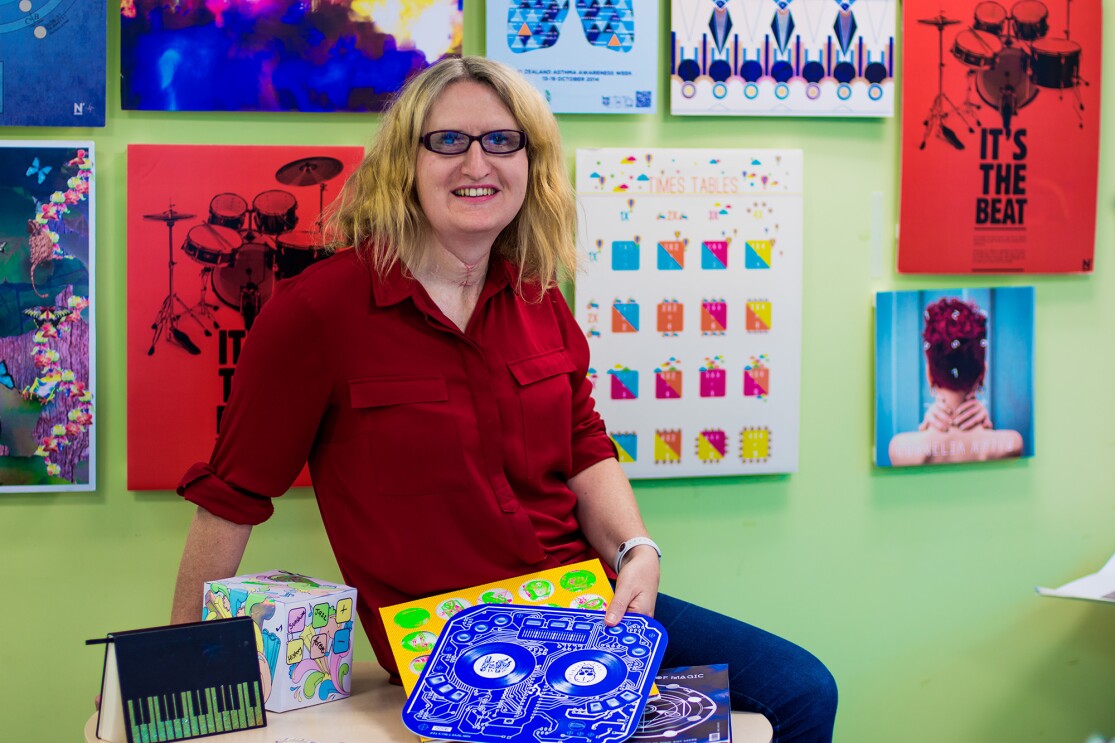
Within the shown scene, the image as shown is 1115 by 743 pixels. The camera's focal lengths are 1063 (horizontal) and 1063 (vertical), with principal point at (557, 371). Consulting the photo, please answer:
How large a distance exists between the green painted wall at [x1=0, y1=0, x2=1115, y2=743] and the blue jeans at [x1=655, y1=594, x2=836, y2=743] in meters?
0.34

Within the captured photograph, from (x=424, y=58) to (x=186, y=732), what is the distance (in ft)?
3.50

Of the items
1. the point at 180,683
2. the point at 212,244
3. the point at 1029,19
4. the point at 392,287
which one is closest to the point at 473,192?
the point at 392,287

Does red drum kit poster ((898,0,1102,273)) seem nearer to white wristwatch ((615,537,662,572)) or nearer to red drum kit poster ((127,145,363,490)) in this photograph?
white wristwatch ((615,537,662,572))

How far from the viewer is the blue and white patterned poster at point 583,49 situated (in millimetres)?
1739

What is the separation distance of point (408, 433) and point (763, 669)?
0.60m

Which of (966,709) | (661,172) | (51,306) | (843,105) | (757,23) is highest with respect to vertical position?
(757,23)

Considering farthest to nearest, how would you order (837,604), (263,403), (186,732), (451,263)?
1. (837,604)
2. (451,263)
3. (263,403)
4. (186,732)

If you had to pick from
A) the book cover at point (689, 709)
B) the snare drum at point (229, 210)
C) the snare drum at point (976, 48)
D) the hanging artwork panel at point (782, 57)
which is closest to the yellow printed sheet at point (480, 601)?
the book cover at point (689, 709)

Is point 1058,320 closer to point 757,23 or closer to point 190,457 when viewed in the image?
point 757,23

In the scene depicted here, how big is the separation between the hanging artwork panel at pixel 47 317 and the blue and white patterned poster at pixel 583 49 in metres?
0.69

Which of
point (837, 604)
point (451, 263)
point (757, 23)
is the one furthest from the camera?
point (837, 604)

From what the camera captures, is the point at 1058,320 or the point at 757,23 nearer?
the point at 757,23

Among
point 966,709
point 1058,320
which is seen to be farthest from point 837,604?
point 1058,320

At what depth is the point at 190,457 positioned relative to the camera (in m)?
1.71
